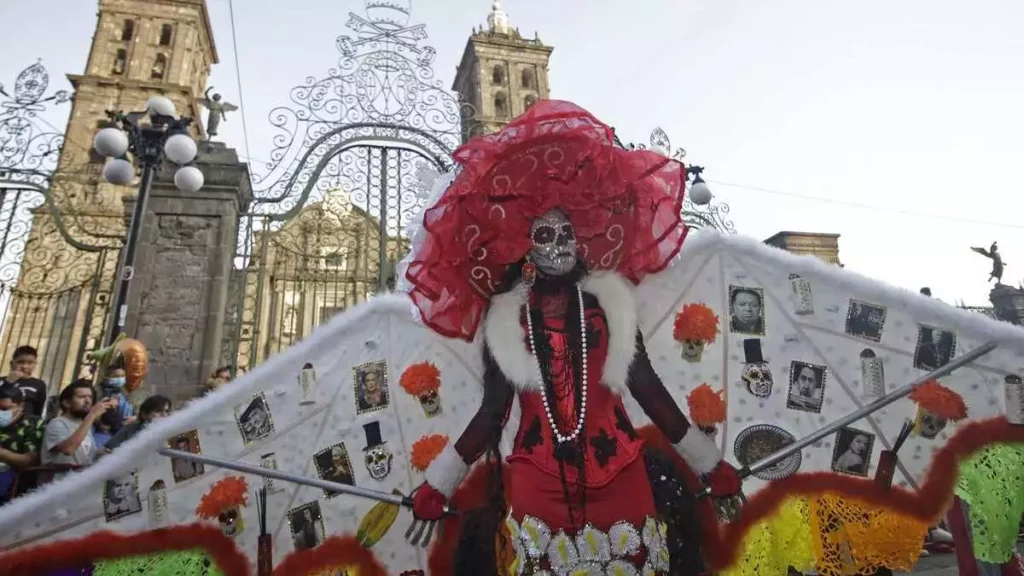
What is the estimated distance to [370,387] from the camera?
103 inches

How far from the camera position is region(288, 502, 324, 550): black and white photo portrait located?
93.7 inches

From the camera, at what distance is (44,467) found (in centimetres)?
330

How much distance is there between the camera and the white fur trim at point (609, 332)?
229 cm

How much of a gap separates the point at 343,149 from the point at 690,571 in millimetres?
6920

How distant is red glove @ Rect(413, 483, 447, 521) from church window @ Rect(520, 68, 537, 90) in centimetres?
2865

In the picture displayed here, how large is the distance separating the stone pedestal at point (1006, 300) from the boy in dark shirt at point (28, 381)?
1647 cm

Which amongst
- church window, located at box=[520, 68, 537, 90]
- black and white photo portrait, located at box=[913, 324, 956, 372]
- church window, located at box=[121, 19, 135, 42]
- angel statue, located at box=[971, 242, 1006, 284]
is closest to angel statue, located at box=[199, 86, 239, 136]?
black and white photo portrait, located at box=[913, 324, 956, 372]

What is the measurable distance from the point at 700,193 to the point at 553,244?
20.2 feet

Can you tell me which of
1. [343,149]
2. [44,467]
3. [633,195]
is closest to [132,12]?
[343,149]

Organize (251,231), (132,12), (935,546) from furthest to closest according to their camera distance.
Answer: (132,12)
(251,231)
(935,546)

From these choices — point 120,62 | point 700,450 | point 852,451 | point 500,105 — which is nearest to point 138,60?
point 120,62

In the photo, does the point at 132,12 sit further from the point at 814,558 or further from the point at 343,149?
the point at 814,558

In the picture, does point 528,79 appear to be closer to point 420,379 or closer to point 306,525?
point 420,379

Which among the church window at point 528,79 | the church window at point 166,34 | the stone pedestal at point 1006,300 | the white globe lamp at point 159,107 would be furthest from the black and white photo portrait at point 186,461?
the church window at point 166,34
